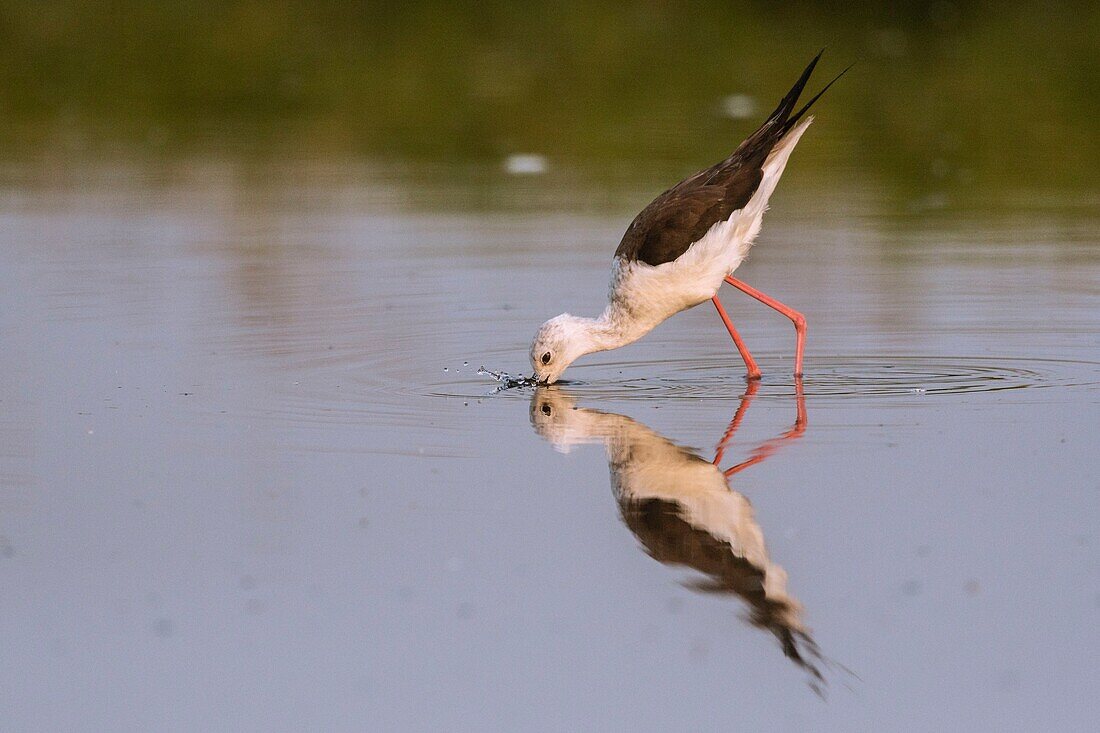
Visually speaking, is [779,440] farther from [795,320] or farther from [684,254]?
[795,320]

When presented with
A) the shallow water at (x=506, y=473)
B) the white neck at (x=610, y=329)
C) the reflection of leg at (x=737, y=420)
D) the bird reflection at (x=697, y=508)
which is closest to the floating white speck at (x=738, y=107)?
the shallow water at (x=506, y=473)

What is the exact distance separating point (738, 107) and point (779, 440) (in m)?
11.9

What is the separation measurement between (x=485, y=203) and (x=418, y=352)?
5.63 metres

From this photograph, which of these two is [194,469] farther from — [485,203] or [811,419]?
[485,203]

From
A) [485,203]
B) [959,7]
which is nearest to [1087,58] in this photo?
[959,7]

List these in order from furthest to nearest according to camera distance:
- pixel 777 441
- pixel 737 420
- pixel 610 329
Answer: pixel 610 329
pixel 737 420
pixel 777 441

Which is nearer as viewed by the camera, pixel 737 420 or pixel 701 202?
pixel 737 420

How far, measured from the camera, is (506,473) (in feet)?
21.8

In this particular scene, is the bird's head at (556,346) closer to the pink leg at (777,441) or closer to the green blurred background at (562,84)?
the pink leg at (777,441)

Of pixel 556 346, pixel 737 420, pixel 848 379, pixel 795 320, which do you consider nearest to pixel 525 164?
pixel 795 320

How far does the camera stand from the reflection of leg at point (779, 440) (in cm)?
665

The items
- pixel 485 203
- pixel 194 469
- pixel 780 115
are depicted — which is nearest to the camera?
pixel 194 469

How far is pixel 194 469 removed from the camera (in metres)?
6.79

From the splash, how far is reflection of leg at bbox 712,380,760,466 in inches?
41.5
